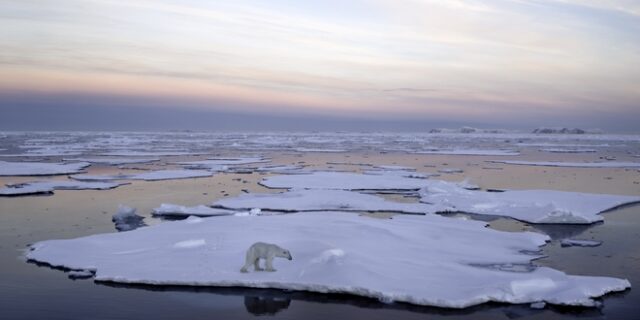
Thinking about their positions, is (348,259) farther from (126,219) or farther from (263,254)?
(126,219)

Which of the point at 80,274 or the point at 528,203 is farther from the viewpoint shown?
the point at 528,203

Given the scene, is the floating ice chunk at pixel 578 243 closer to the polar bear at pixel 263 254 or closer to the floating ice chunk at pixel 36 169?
the polar bear at pixel 263 254

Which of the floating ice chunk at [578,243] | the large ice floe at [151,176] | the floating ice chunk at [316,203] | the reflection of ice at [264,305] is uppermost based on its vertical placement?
the floating ice chunk at [578,243]

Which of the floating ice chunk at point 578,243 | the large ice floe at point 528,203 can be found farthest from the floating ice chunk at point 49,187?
the floating ice chunk at point 578,243

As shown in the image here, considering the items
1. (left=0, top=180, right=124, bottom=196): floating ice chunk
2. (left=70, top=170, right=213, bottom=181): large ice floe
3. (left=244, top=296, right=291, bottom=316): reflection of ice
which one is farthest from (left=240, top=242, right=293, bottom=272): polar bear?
(left=70, top=170, right=213, bottom=181): large ice floe

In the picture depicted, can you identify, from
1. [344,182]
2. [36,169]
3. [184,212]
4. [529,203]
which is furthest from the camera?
[36,169]

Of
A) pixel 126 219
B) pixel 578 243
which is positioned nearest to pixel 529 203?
pixel 578 243
